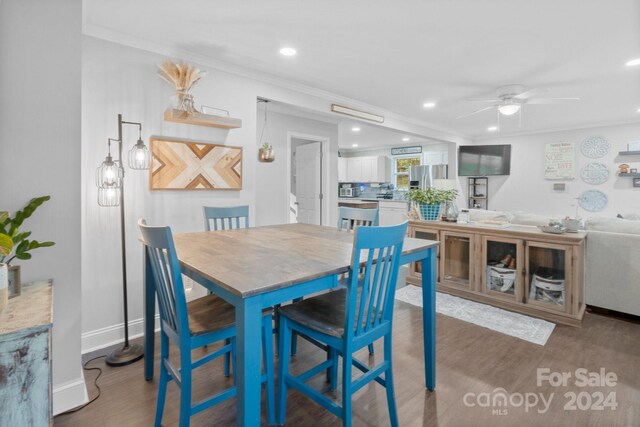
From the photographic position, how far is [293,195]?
6.14 meters

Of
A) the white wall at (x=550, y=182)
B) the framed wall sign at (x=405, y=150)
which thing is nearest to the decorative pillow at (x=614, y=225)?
the white wall at (x=550, y=182)

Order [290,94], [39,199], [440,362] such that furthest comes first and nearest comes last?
[290,94], [440,362], [39,199]

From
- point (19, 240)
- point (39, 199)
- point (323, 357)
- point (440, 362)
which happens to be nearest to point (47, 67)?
point (39, 199)

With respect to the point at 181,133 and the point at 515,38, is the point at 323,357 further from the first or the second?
the point at 515,38

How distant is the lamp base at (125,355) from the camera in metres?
2.17

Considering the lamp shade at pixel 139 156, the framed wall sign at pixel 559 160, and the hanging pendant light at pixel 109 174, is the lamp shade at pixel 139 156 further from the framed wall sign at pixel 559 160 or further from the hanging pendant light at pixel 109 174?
the framed wall sign at pixel 559 160

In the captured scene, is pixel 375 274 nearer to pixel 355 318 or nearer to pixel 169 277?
pixel 355 318

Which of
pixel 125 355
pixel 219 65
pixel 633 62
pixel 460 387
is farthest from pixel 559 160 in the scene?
A: pixel 125 355

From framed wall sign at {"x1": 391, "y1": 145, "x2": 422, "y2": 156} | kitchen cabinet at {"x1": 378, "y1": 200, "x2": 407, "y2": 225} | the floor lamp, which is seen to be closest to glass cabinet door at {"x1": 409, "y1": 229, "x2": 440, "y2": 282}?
the floor lamp

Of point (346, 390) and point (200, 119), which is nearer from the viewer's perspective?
point (346, 390)

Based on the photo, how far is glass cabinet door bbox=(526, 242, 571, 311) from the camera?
2.85 meters

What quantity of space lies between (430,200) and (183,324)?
2.98 metres

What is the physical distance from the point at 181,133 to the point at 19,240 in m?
1.65

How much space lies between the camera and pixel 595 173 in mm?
5980
